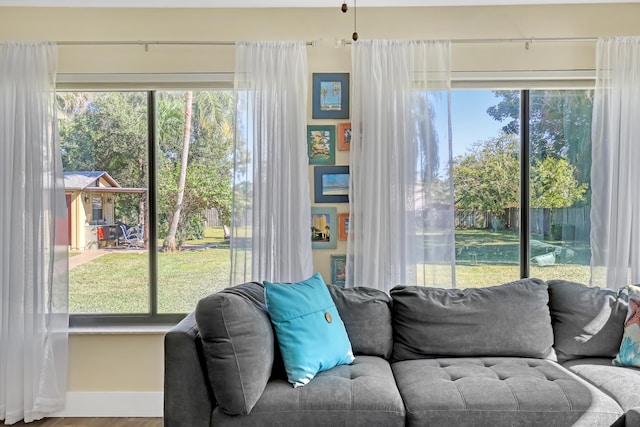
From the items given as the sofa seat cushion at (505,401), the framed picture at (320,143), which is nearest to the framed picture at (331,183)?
the framed picture at (320,143)

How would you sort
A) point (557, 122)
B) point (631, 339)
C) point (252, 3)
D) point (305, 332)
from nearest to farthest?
point (305, 332)
point (631, 339)
point (252, 3)
point (557, 122)

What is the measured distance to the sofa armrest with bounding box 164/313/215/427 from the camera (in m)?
1.92

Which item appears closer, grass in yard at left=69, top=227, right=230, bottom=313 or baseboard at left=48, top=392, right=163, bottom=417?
baseboard at left=48, top=392, right=163, bottom=417

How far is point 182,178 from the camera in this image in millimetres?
3131

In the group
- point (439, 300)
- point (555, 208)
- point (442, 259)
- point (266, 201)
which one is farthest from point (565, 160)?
point (266, 201)

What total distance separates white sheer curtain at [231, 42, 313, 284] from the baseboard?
0.95m

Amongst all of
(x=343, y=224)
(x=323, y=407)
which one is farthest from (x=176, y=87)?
(x=323, y=407)

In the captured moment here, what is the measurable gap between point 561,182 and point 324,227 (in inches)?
60.2

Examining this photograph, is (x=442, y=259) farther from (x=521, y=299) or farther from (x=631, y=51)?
(x=631, y=51)

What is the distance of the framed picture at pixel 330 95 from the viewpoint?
3.00 meters

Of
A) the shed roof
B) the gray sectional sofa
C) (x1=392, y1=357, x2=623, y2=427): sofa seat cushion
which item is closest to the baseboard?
the gray sectional sofa

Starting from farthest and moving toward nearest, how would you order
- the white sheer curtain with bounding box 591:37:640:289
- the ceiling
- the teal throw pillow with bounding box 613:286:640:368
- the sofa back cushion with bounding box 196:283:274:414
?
1. the ceiling
2. the white sheer curtain with bounding box 591:37:640:289
3. the teal throw pillow with bounding box 613:286:640:368
4. the sofa back cushion with bounding box 196:283:274:414

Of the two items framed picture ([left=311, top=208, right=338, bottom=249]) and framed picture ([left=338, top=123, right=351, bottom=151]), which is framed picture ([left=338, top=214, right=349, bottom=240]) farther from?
framed picture ([left=338, top=123, right=351, bottom=151])

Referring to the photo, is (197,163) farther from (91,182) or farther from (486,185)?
(486,185)
